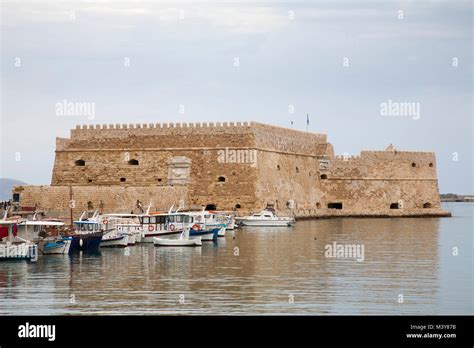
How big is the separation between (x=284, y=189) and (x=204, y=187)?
4.72 m

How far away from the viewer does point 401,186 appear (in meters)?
50.4

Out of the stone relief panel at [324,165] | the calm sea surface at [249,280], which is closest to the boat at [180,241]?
the calm sea surface at [249,280]

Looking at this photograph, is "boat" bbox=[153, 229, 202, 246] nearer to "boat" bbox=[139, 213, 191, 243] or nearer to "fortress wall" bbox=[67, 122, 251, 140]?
"boat" bbox=[139, 213, 191, 243]

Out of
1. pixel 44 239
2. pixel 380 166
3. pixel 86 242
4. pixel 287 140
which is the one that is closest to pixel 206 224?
pixel 86 242

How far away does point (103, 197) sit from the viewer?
41500 mm

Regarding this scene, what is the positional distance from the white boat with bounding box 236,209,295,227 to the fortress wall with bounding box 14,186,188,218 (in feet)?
9.77

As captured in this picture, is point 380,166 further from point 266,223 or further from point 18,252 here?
point 18,252

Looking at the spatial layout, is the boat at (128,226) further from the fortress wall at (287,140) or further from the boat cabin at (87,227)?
the fortress wall at (287,140)

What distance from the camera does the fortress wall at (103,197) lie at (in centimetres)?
4125

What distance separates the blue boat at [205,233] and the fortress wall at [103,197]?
8.46m

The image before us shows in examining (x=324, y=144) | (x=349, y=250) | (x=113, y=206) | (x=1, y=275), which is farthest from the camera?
(x=324, y=144)

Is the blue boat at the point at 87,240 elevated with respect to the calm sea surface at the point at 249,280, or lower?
elevated
